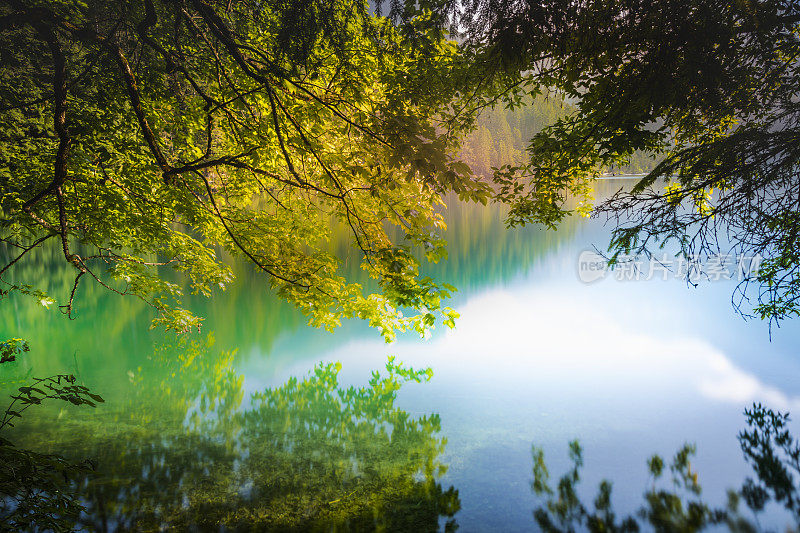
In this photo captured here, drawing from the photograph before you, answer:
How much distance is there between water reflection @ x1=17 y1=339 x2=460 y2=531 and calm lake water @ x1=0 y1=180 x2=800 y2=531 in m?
0.03

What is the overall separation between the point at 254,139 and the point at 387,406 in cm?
528

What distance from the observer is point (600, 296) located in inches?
691

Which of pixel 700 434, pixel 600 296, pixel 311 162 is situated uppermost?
pixel 600 296

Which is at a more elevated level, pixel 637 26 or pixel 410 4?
pixel 410 4

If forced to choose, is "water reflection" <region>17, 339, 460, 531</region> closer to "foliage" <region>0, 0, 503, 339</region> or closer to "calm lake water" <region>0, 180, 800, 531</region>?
"calm lake water" <region>0, 180, 800, 531</region>

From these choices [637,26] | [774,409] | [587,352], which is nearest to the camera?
[637,26]

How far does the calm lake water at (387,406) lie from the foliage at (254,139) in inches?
82.7

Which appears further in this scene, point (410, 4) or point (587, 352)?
point (587, 352)

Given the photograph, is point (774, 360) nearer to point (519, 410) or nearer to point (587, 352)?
point (587, 352)

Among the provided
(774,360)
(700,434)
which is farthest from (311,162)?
(774,360)

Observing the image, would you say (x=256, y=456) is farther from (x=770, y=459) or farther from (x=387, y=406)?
(x=770, y=459)

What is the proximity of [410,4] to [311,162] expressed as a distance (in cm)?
222

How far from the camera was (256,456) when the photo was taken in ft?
21.6

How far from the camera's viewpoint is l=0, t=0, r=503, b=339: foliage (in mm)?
4305
